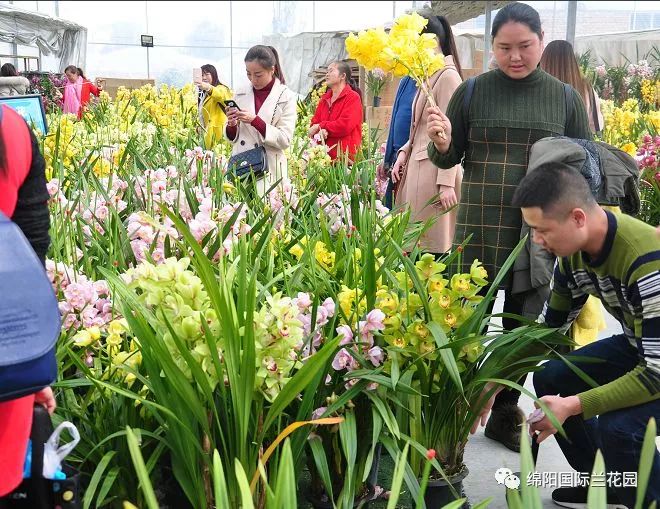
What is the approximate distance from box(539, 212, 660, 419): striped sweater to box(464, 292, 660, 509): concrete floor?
1.98 feet

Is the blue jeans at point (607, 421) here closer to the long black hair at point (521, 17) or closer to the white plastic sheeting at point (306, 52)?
the long black hair at point (521, 17)

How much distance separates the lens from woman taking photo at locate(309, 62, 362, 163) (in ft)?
20.7

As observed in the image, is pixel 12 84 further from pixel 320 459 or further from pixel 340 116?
pixel 320 459

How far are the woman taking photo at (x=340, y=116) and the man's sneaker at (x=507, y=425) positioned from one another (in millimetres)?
3536

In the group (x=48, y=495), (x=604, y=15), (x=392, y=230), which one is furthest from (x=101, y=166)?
(x=604, y=15)

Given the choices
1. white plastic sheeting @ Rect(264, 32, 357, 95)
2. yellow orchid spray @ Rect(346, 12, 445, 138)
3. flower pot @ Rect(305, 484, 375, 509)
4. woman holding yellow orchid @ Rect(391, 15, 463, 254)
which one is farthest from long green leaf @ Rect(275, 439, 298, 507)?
white plastic sheeting @ Rect(264, 32, 357, 95)

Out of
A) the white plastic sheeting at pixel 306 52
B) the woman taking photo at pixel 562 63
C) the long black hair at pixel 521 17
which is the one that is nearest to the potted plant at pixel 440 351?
the long black hair at pixel 521 17

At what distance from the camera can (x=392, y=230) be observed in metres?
2.93

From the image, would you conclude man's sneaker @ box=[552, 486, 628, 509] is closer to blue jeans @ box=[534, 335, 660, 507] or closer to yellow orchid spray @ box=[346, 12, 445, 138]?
blue jeans @ box=[534, 335, 660, 507]

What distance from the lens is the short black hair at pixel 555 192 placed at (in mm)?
1965

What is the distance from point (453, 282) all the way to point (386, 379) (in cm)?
36

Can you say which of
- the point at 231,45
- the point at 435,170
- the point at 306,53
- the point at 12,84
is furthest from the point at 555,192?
the point at 231,45

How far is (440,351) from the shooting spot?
2.06 meters

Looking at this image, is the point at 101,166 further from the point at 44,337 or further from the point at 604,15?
the point at 604,15
